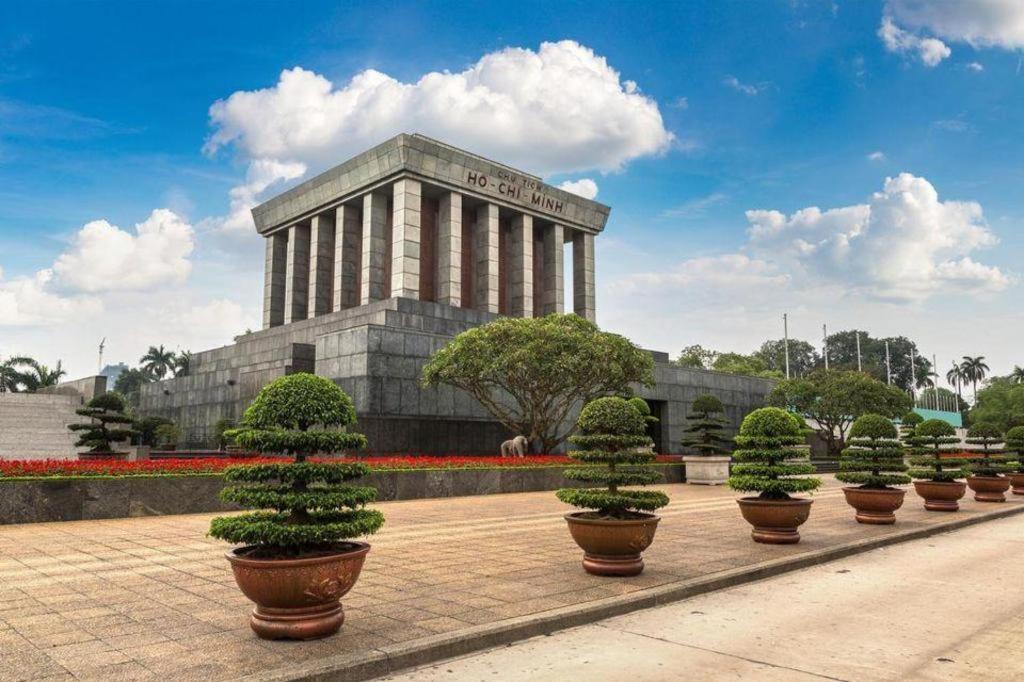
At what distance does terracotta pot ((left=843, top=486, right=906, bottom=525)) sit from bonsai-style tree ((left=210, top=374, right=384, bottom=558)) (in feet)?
38.5

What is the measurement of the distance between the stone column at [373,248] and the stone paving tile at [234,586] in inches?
1011

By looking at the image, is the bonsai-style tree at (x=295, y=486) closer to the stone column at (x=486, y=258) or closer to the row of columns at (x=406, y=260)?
the row of columns at (x=406, y=260)

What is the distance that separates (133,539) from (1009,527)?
17.6 m

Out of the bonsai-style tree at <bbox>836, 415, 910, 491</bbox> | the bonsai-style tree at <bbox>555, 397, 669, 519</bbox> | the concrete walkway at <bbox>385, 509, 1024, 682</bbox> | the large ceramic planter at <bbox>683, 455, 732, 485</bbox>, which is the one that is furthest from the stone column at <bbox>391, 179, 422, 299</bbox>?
the concrete walkway at <bbox>385, 509, 1024, 682</bbox>

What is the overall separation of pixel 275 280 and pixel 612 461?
4476 centimetres

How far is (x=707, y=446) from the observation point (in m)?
32.0

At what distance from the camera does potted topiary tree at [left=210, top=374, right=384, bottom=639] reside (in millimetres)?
5965

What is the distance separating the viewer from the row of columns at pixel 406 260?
3916 cm

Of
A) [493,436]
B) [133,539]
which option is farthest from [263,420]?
[493,436]

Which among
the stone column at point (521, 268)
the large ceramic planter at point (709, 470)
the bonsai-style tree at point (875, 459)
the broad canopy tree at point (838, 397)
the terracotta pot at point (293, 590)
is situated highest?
the stone column at point (521, 268)

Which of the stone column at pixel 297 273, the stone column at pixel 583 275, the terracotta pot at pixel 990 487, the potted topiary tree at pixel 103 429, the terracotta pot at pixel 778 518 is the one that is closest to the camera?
the terracotta pot at pixel 778 518

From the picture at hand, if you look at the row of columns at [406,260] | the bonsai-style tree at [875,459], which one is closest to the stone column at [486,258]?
the row of columns at [406,260]

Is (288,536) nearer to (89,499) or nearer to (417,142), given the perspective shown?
(89,499)

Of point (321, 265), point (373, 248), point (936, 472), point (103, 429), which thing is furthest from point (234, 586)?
point (321, 265)
